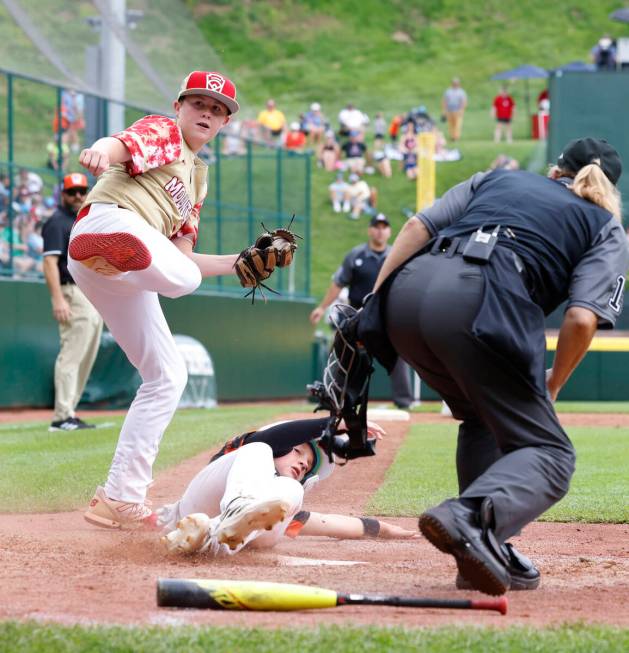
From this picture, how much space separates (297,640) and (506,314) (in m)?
1.36

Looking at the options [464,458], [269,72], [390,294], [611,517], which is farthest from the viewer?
[269,72]

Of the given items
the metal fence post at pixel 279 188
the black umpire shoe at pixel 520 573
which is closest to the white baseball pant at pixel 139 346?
the black umpire shoe at pixel 520 573

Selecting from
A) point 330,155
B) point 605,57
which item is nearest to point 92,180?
point 605,57

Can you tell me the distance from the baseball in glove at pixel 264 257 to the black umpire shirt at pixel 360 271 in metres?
8.32

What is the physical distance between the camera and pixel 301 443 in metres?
5.17

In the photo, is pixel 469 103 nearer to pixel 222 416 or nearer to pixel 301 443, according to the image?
pixel 222 416

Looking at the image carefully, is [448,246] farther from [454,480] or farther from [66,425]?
[66,425]

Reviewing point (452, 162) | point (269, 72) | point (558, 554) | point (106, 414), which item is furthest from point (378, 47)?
point (558, 554)

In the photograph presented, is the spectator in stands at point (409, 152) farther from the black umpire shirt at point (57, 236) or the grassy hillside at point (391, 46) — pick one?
the black umpire shirt at point (57, 236)

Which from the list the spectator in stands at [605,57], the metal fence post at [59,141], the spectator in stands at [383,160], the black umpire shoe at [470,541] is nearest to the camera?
the black umpire shoe at [470,541]

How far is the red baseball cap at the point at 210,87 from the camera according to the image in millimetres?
5598

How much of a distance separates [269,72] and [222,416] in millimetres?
39471

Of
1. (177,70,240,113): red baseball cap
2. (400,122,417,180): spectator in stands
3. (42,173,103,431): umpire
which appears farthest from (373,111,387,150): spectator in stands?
(177,70,240,113): red baseball cap

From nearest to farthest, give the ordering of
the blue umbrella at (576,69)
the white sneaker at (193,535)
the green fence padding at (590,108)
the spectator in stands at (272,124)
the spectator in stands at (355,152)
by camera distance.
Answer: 1. the white sneaker at (193,535)
2. the green fence padding at (590,108)
3. the blue umbrella at (576,69)
4. the spectator in stands at (272,124)
5. the spectator in stands at (355,152)
